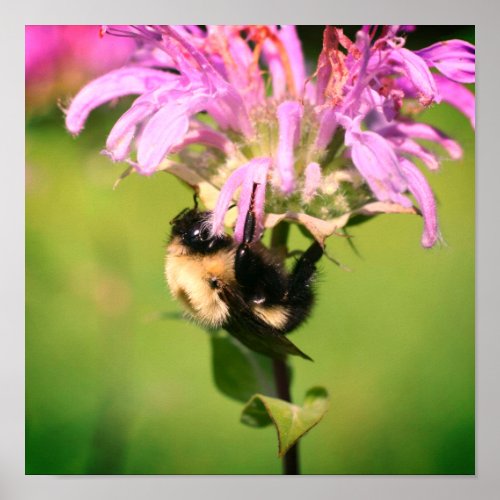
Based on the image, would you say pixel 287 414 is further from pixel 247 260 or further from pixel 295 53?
pixel 295 53

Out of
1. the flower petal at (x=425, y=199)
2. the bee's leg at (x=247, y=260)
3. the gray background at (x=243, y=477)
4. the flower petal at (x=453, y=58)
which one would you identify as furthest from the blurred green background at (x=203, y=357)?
the bee's leg at (x=247, y=260)

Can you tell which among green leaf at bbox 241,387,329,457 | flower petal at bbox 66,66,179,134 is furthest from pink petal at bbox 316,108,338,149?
green leaf at bbox 241,387,329,457

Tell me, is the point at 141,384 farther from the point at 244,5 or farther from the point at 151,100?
the point at 244,5

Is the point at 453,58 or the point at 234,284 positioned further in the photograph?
the point at 453,58

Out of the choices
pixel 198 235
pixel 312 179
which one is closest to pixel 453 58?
pixel 312 179

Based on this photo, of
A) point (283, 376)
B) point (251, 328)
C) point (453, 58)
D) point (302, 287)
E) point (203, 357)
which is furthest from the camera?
point (203, 357)

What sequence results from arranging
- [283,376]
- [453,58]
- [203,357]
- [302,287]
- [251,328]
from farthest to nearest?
[203,357] → [283,376] → [453,58] → [302,287] → [251,328]

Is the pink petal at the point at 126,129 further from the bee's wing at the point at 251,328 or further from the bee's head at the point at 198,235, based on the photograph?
the bee's wing at the point at 251,328
